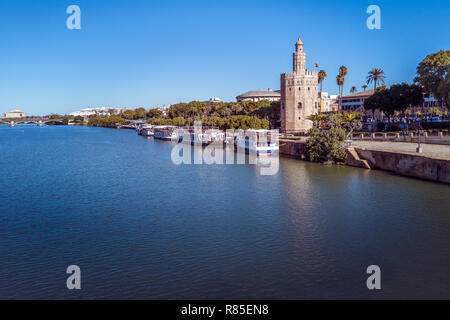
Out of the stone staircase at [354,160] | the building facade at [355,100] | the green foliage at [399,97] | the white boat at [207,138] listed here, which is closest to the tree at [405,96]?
the green foliage at [399,97]

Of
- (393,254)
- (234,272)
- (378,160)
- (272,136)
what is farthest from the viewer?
(272,136)

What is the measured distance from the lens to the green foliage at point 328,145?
151ft

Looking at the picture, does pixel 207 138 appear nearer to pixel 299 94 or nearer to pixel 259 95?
pixel 299 94

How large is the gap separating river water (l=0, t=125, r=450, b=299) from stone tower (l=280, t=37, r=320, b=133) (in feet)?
118

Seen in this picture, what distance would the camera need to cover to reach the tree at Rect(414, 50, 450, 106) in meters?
49.6

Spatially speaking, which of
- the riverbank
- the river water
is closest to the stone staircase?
the riverbank

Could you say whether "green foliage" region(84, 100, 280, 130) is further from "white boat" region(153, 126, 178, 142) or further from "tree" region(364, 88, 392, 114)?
"tree" region(364, 88, 392, 114)

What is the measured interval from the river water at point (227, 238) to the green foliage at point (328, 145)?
330 inches

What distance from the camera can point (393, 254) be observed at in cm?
1842

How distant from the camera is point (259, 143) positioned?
57.8 m

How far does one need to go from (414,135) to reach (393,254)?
116ft

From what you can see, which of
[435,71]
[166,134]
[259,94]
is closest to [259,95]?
[259,94]
